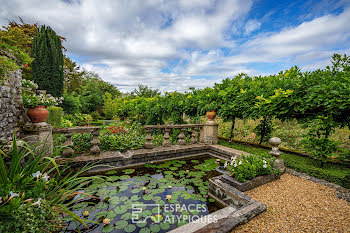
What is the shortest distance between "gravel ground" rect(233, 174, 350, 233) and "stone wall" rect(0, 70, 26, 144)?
4.58 m

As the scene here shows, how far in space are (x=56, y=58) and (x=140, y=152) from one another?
13.5 metres

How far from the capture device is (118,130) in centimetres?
591

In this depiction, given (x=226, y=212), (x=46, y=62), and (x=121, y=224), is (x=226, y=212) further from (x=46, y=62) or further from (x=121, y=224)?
(x=46, y=62)

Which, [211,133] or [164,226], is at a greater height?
[211,133]

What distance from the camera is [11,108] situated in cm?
334

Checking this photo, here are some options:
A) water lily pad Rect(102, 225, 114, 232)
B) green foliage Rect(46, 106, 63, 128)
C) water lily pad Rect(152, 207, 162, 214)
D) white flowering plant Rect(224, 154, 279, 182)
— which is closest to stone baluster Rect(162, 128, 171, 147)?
white flowering plant Rect(224, 154, 279, 182)

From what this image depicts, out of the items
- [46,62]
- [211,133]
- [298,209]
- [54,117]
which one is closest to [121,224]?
[298,209]

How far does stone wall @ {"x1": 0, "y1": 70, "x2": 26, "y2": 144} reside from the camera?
9.92 feet

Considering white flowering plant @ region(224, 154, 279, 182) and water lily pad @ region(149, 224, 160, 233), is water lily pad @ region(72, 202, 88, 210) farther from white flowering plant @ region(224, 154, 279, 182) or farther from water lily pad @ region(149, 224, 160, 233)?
white flowering plant @ region(224, 154, 279, 182)

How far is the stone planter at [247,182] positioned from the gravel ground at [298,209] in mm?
77

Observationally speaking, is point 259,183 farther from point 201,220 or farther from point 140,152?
point 140,152

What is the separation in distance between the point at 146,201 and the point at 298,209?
2464mm

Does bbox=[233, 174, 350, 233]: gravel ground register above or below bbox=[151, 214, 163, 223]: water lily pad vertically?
above

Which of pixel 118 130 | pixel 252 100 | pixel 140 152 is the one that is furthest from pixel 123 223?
pixel 252 100
